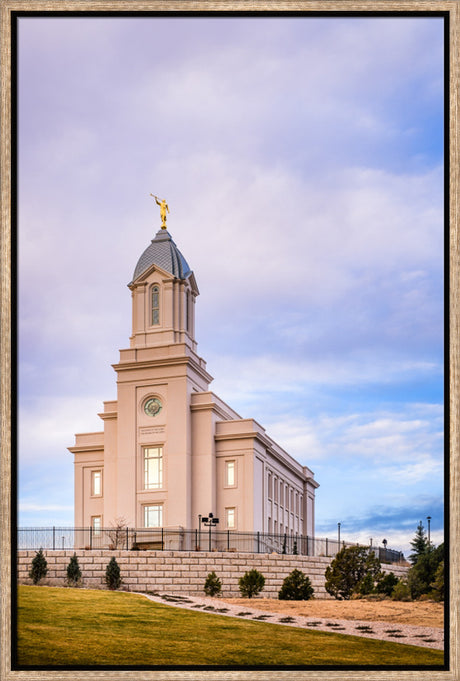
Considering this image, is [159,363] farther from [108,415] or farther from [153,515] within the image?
[153,515]

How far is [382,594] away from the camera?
3017cm

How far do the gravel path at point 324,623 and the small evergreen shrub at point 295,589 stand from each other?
2.58 meters

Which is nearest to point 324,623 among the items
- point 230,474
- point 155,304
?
point 230,474

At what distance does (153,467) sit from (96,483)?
15.1ft

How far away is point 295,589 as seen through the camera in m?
30.6

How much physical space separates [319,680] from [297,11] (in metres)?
10.5

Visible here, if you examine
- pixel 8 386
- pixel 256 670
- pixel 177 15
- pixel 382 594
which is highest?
pixel 177 15

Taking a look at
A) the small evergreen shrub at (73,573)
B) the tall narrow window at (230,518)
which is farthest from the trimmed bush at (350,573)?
the tall narrow window at (230,518)

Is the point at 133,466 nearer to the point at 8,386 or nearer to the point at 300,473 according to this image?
the point at 300,473

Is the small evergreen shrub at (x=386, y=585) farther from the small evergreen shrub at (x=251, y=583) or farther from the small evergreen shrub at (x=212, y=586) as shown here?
the small evergreen shrub at (x=212, y=586)

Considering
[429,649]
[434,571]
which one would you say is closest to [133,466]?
[434,571]

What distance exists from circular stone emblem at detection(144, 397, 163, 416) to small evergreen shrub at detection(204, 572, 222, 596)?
54.1 feet

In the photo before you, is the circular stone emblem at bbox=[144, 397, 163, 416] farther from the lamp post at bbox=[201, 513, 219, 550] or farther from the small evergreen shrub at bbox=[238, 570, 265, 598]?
the small evergreen shrub at bbox=[238, 570, 265, 598]

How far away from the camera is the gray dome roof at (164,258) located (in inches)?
1913
